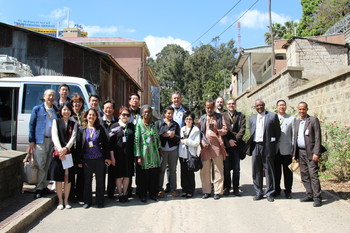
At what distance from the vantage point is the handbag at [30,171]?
543cm

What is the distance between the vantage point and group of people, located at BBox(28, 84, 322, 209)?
5293 mm

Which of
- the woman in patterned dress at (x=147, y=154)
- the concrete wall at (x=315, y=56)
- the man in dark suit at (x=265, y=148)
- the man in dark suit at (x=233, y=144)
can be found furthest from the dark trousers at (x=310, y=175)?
the concrete wall at (x=315, y=56)

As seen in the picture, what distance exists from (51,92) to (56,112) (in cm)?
38

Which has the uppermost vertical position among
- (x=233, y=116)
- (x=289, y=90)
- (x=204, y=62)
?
(x=204, y=62)

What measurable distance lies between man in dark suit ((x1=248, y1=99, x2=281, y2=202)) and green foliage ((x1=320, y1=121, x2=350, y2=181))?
68.6 inches

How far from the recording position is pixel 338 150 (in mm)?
6504

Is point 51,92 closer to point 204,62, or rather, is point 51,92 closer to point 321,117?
point 321,117

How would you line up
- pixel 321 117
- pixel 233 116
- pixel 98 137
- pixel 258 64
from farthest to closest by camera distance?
1. pixel 258 64
2. pixel 321 117
3. pixel 233 116
4. pixel 98 137

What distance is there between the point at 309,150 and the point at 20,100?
6866mm

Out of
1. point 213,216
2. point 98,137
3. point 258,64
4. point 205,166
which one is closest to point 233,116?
point 205,166

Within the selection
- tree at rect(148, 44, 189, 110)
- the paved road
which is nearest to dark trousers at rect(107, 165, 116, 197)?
the paved road

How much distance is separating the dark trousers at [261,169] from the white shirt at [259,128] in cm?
13

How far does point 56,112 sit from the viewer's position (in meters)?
5.61

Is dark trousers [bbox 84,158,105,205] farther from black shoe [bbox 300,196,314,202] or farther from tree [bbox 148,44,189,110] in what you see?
tree [bbox 148,44,189,110]
